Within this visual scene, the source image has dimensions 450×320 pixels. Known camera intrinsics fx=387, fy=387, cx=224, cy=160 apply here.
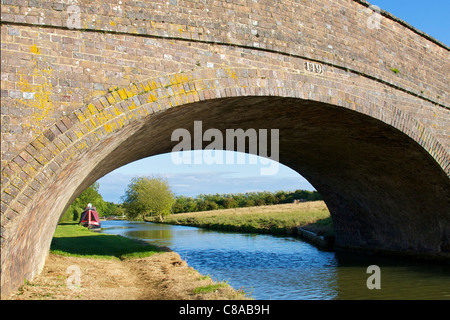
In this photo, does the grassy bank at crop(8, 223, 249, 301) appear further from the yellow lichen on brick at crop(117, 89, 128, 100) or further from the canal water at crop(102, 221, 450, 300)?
the yellow lichen on brick at crop(117, 89, 128, 100)

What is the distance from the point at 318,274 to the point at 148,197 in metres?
40.6

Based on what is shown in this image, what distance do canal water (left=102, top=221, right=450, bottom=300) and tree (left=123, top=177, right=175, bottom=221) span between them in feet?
110

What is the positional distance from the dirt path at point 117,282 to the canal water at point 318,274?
146 cm

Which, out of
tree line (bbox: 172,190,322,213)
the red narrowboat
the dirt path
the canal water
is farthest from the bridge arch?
tree line (bbox: 172,190,322,213)

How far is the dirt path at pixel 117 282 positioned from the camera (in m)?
7.09

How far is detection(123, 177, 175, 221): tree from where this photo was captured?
50.9 m

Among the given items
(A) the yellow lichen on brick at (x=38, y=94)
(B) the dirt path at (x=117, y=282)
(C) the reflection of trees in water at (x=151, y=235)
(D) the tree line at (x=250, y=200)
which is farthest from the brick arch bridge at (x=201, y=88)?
(D) the tree line at (x=250, y=200)

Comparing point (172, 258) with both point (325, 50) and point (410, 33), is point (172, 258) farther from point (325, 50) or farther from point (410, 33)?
point (410, 33)

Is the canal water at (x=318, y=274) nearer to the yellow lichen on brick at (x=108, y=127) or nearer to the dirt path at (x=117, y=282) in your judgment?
the dirt path at (x=117, y=282)

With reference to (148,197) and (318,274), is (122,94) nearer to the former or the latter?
(318,274)

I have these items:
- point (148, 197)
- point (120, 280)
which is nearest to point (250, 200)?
point (148, 197)

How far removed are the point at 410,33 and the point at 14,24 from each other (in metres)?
10.0

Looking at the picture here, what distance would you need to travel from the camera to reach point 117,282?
9000 millimetres

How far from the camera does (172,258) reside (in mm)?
13086
